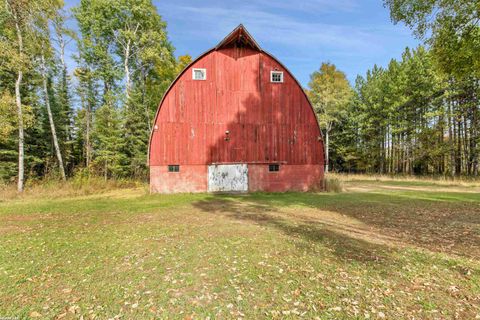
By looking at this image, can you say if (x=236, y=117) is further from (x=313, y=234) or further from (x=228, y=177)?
(x=313, y=234)

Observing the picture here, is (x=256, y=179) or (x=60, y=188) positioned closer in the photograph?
(x=60, y=188)

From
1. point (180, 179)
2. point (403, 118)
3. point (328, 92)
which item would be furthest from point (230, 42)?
point (403, 118)

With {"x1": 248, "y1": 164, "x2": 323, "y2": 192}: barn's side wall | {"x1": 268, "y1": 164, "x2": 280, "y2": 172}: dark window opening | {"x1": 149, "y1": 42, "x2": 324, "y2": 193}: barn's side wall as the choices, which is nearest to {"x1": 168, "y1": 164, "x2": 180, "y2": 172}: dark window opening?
{"x1": 149, "y1": 42, "x2": 324, "y2": 193}: barn's side wall

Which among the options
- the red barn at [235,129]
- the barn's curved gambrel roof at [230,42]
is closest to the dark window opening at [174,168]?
the red barn at [235,129]

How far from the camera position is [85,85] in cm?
2678

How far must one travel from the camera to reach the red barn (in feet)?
→ 54.3

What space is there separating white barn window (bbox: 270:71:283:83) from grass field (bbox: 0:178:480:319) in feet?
37.7

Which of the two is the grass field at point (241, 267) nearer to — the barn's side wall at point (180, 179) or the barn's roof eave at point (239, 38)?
the barn's side wall at point (180, 179)

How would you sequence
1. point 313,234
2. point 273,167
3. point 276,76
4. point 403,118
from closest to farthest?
point 313,234
point 273,167
point 276,76
point 403,118

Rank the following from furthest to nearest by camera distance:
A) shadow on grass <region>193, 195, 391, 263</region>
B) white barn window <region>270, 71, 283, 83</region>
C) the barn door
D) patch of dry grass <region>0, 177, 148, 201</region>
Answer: white barn window <region>270, 71, 283, 83</region>, the barn door, patch of dry grass <region>0, 177, 148, 201</region>, shadow on grass <region>193, 195, 391, 263</region>

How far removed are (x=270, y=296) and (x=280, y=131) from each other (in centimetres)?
1442

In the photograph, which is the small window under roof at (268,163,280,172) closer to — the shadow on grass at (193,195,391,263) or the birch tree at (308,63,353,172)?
the shadow on grass at (193,195,391,263)

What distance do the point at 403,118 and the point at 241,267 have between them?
1414 inches

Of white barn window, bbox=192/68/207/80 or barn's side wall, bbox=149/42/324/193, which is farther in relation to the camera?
white barn window, bbox=192/68/207/80
